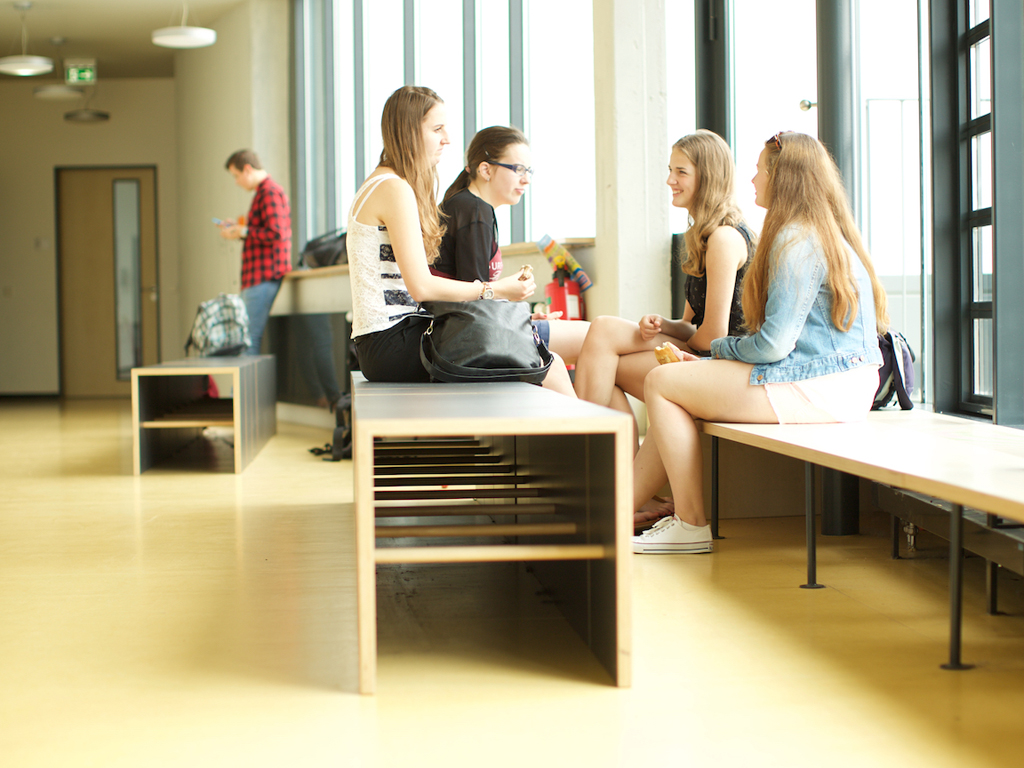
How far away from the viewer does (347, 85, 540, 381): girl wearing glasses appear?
7.31ft

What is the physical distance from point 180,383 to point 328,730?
3652 millimetres

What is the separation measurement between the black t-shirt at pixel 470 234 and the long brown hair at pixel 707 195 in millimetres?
516

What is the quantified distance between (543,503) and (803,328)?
70 cm

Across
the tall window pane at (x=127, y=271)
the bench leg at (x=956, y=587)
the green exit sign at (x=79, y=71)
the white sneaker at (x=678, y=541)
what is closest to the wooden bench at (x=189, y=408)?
the white sneaker at (x=678, y=541)

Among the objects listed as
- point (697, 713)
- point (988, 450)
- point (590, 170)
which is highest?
point (590, 170)

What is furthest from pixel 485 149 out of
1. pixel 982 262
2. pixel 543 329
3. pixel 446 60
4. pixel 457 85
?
pixel 446 60

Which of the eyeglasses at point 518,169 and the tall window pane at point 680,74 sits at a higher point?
the tall window pane at point 680,74

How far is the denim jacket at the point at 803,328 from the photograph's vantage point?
201cm

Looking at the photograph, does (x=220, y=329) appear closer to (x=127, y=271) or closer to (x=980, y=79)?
(x=980, y=79)

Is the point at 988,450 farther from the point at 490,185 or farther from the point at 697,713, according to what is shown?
the point at 490,185

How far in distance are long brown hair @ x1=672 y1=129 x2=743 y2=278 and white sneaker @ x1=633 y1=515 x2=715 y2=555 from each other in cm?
68

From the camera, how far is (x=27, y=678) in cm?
144

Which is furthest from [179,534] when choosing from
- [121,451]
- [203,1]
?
[203,1]

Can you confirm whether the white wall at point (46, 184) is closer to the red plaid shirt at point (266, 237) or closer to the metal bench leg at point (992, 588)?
the red plaid shirt at point (266, 237)
